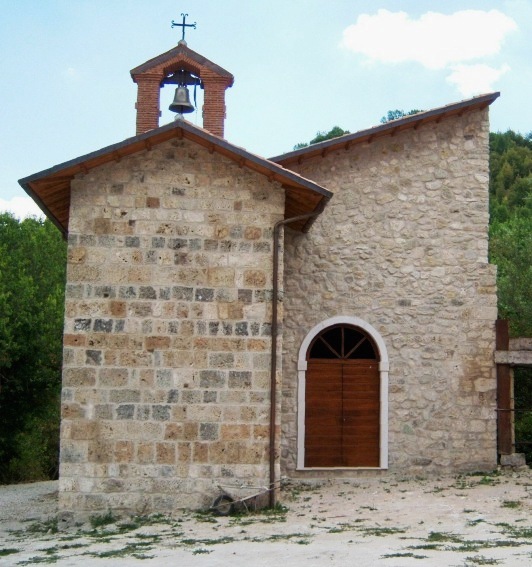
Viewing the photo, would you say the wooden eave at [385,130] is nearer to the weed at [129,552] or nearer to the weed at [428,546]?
the weed at [129,552]

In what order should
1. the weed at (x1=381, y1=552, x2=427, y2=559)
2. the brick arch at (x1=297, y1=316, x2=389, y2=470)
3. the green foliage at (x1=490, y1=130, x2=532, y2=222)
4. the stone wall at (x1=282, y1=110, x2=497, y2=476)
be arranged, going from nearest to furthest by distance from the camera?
the weed at (x1=381, y1=552, x2=427, y2=559), the brick arch at (x1=297, y1=316, x2=389, y2=470), the stone wall at (x1=282, y1=110, x2=497, y2=476), the green foliage at (x1=490, y1=130, x2=532, y2=222)

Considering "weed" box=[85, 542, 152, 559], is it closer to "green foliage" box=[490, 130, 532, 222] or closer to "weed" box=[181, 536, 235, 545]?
"weed" box=[181, 536, 235, 545]

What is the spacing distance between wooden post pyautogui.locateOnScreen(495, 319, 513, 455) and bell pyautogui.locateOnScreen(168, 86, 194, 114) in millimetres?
6019

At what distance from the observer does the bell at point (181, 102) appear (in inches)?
451

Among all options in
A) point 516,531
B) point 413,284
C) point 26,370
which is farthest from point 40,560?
point 26,370

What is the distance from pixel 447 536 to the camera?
26.8 ft

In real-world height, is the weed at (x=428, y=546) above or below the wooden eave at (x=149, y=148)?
below

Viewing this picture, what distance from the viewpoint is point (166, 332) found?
10133 mm

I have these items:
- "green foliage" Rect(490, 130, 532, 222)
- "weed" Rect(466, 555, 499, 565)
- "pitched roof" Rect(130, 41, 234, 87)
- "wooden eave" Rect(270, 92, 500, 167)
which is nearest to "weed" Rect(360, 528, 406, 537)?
"weed" Rect(466, 555, 499, 565)

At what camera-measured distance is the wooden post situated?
1291cm

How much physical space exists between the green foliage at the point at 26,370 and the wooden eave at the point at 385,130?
870cm

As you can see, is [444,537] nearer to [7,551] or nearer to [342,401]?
[7,551]

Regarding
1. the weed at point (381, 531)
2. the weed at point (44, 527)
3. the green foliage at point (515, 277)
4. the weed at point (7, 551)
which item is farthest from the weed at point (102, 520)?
the green foliage at point (515, 277)

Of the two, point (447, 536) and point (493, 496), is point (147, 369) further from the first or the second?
point (493, 496)
